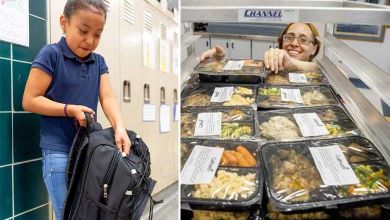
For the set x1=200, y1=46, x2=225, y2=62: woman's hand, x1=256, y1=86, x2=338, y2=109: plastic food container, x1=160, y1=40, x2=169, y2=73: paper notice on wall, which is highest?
x1=160, y1=40, x2=169, y2=73: paper notice on wall

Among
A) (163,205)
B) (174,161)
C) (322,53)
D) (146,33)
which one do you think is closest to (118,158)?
(322,53)

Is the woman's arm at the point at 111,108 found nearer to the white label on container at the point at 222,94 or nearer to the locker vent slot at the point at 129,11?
the white label on container at the point at 222,94

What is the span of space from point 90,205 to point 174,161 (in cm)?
236

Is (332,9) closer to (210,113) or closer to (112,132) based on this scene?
(210,113)

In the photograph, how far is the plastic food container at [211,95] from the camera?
51.2 inches

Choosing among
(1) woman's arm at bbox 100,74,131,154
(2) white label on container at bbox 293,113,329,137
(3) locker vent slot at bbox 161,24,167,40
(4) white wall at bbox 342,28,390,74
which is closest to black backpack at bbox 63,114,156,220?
(1) woman's arm at bbox 100,74,131,154

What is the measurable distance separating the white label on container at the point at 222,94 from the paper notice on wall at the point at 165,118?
6.67ft

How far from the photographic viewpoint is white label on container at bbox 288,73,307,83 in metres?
1.42

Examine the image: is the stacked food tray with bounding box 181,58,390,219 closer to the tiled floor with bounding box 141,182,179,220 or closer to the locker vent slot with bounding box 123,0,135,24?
the locker vent slot with bounding box 123,0,135,24

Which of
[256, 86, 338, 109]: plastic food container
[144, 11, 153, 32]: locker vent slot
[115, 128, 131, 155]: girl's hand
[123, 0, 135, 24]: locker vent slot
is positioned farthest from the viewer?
Answer: [144, 11, 153, 32]: locker vent slot

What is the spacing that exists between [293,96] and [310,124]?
20 cm

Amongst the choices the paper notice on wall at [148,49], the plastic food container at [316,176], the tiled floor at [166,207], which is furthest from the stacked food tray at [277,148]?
the tiled floor at [166,207]

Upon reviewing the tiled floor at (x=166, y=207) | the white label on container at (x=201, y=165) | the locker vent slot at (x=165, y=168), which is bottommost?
the tiled floor at (x=166, y=207)

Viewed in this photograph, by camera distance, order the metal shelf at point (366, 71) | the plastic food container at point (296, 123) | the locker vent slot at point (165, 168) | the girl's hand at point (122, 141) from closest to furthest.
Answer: the metal shelf at point (366, 71) → the plastic food container at point (296, 123) → the girl's hand at point (122, 141) → the locker vent slot at point (165, 168)
